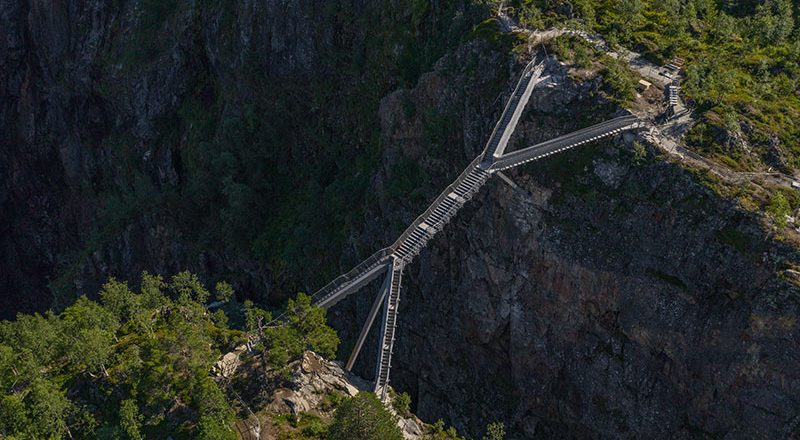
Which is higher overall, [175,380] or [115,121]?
[175,380]

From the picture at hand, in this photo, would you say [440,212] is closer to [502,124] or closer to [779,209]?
[502,124]

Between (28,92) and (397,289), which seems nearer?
(397,289)

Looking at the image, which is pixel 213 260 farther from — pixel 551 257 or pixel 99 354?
pixel 551 257

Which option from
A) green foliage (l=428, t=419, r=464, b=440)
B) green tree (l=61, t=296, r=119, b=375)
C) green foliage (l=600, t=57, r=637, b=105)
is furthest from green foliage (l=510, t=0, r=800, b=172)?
green tree (l=61, t=296, r=119, b=375)

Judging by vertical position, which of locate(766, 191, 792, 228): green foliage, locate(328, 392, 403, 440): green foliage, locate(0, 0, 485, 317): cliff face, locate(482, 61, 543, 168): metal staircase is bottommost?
locate(0, 0, 485, 317): cliff face

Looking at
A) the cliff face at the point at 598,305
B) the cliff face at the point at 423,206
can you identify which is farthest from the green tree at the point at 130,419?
the cliff face at the point at 423,206

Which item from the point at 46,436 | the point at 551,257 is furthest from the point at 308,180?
the point at 46,436

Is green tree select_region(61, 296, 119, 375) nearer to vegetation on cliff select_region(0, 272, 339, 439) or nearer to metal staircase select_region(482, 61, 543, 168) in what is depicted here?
vegetation on cliff select_region(0, 272, 339, 439)
